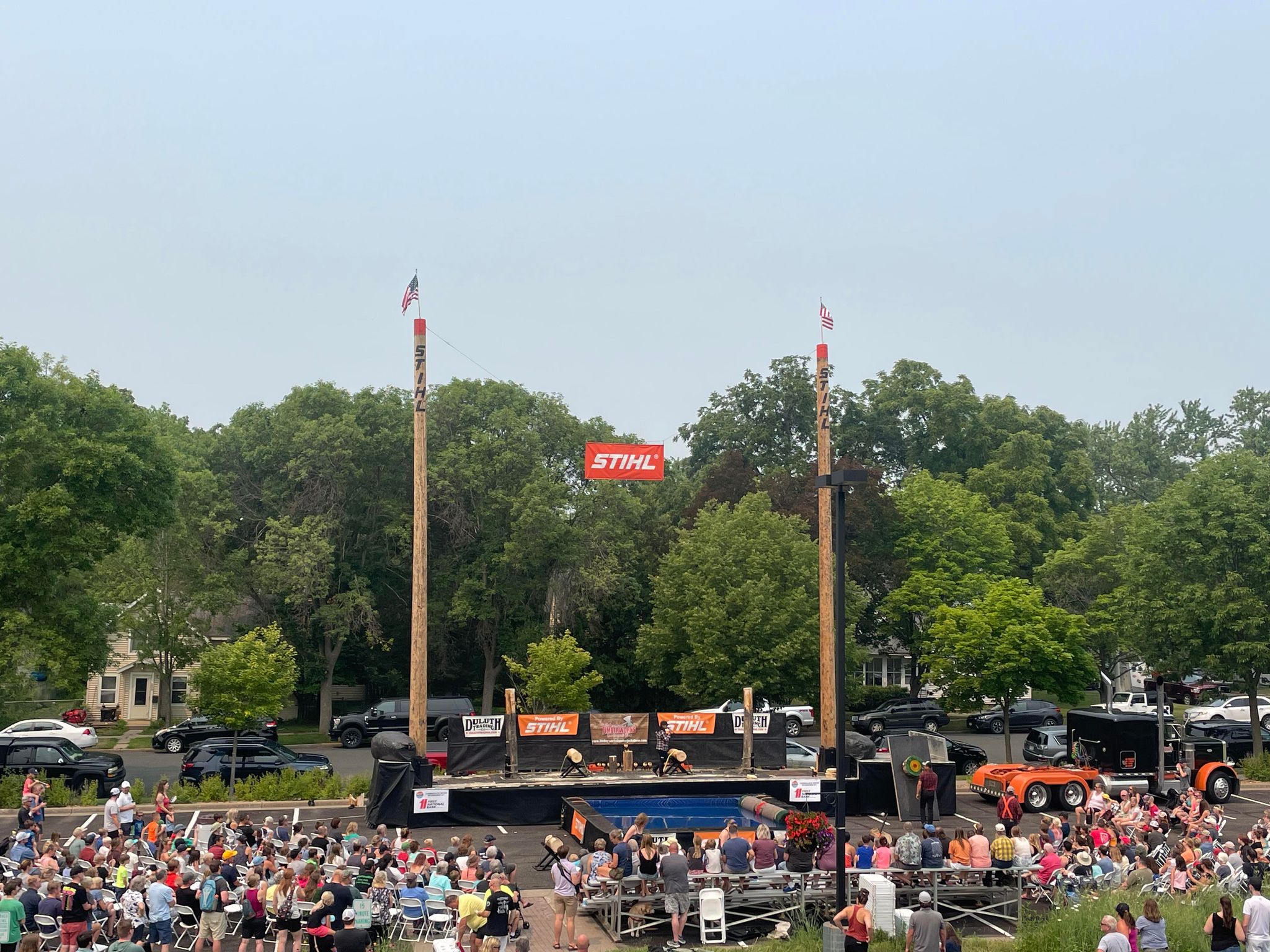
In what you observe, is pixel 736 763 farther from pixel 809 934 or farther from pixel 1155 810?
pixel 809 934

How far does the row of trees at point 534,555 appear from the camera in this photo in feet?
118

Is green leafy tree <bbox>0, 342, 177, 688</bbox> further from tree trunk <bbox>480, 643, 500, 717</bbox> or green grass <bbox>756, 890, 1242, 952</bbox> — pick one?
green grass <bbox>756, 890, 1242, 952</bbox>

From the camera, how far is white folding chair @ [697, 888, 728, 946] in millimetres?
18172

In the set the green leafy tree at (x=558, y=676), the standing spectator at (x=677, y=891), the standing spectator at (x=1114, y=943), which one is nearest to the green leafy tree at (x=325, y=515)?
the green leafy tree at (x=558, y=676)

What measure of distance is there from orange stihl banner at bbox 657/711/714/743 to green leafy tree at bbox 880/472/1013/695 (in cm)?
2178

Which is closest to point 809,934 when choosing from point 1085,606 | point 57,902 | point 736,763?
point 57,902

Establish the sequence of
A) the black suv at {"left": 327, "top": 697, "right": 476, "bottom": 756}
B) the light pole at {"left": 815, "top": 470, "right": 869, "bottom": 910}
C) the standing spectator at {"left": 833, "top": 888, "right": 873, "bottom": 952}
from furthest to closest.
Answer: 1. the black suv at {"left": 327, "top": 697, "right": 476, "bottom": 756}
2. the light pole at {"left": 815, "top": 470, "right": 869, "bottom": 910}
3. the standing spectator at {"left": 833, "top": 888, "right": 873, "bottom": 952}

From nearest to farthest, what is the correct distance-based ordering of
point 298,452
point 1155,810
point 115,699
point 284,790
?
point 1155,810 < point 284,790 < point 298,452 < point 115,699

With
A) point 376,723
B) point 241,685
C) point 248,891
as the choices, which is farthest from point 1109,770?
point 376,723

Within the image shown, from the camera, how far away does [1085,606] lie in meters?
57.4

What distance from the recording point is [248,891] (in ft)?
54.2

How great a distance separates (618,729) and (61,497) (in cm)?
1699

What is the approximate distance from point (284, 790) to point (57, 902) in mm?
14494

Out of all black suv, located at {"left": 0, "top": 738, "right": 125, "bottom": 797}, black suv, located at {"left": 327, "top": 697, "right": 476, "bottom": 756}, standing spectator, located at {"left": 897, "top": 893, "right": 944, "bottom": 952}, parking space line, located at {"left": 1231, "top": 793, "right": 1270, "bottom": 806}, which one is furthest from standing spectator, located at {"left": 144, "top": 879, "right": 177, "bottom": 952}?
black suv, located at {"left": 327, "top": 697, "right": 476, "bottom": 756}
